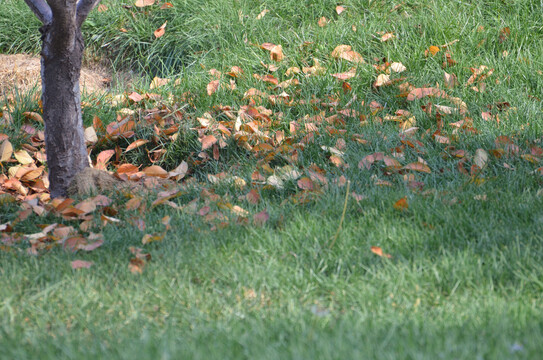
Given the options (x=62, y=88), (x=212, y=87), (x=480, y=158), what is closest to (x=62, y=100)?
(x=62, y=88)

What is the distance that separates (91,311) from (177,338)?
36 cm

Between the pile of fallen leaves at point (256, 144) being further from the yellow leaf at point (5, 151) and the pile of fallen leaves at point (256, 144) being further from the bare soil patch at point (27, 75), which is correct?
the bare soil patch at point (27, 75)

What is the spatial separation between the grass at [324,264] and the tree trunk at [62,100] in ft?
1.03

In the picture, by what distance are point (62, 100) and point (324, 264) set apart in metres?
1.60

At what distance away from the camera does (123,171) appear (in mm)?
3289

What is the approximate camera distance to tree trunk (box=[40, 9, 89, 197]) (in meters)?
2.63

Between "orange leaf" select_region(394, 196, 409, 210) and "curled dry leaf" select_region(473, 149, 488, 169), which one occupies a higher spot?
"orange leaf" select_region(394, 196, 409, 210)

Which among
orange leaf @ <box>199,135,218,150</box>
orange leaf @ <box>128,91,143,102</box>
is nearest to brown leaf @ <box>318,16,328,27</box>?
orange leaf @ <box>128,91,143,102</box>

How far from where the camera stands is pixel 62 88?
9.00 ft

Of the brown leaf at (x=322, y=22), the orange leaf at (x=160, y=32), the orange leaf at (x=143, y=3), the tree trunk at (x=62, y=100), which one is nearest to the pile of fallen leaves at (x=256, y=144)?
the tree trunk at (x=62, y=100)

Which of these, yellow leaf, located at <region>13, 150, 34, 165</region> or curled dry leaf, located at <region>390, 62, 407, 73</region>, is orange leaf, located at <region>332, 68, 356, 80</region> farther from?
yellow leaf, located at <region>13, 150, 34, 165</region>

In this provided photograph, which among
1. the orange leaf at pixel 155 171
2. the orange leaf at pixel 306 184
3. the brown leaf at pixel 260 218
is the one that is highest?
the brown leaf at pixel 260 218

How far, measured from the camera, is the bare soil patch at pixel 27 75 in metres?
4.55

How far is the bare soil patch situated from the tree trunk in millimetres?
1600
